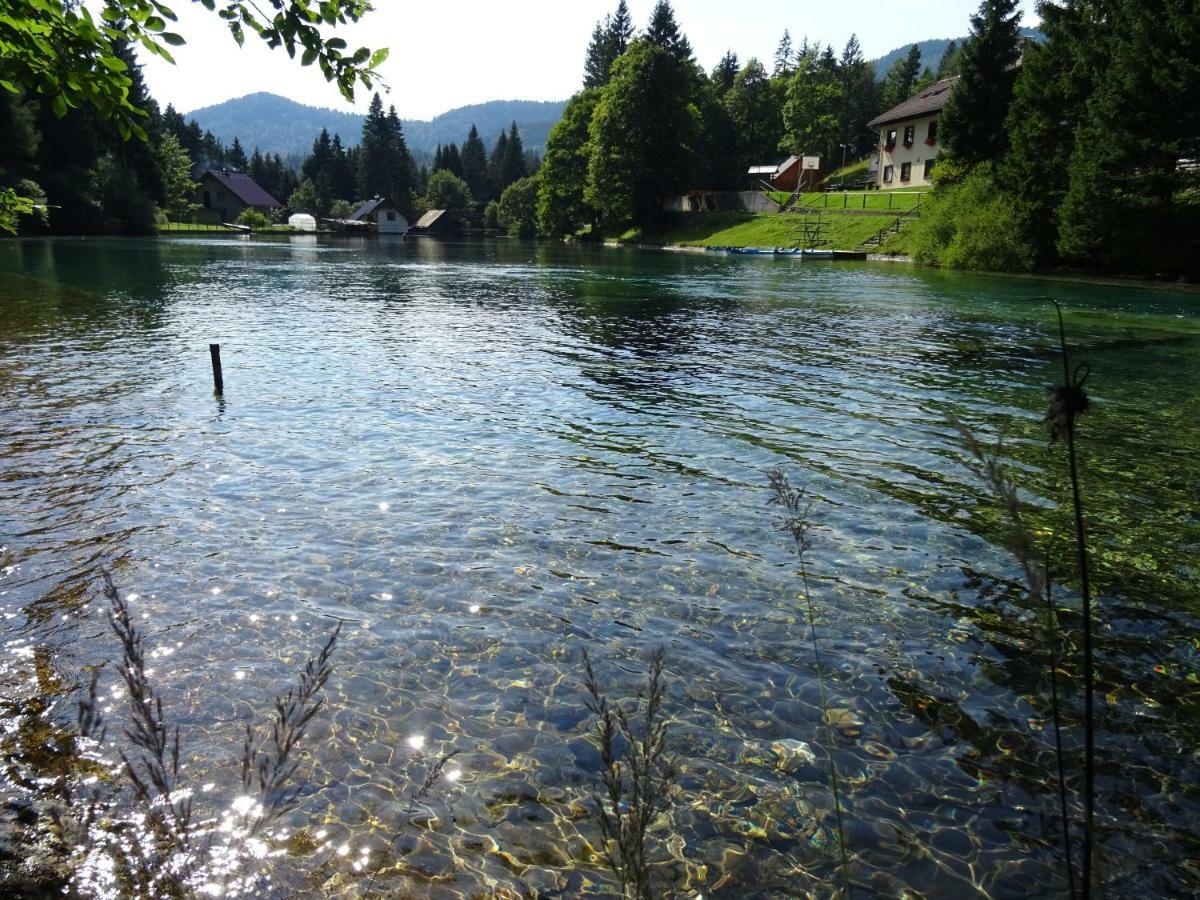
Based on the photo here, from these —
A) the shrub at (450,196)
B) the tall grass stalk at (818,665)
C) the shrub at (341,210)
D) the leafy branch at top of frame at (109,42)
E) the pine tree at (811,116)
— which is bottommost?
the tall grass stalk at (818,665)

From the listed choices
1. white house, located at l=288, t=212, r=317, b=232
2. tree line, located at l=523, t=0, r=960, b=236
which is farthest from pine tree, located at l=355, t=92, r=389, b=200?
tree line, located at l=523, t=0, r=960, b=236

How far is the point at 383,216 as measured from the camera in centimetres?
16612

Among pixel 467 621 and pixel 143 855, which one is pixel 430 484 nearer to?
pixel 467 621

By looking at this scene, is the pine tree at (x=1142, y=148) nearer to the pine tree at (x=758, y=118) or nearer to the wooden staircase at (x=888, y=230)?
the wooden staircase at (x=888, y=230)

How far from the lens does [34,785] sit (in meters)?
5.33

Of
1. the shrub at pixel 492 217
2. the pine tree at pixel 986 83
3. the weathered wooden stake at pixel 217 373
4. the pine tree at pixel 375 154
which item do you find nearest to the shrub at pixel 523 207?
the shrub at pixel 492 217

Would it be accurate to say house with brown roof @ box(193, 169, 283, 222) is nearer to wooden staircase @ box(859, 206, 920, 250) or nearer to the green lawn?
the green lawn

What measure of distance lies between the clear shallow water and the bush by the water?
34555 mm

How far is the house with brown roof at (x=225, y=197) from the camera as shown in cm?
14512

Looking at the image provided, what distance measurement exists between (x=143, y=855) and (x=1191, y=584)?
10104mm

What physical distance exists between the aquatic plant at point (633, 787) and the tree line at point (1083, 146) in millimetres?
49444

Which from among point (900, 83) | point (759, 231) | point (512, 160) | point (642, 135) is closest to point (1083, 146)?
point (759, 231)

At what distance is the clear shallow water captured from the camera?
17.3 feet

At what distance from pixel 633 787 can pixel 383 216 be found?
17604 cm
